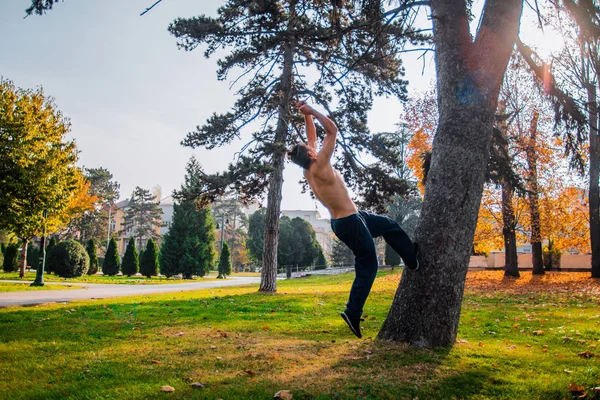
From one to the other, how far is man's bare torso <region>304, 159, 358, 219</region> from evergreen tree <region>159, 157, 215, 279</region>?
1223 inches

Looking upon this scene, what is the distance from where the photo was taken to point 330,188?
462 centimetres

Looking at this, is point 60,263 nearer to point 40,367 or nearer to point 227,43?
point 227,43

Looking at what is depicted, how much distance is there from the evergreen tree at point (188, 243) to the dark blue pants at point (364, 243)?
1221 inches

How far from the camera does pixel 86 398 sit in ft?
12.0

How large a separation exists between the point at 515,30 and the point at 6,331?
29.3ft

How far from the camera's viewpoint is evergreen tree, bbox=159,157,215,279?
3503cm

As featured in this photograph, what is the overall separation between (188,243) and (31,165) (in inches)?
755

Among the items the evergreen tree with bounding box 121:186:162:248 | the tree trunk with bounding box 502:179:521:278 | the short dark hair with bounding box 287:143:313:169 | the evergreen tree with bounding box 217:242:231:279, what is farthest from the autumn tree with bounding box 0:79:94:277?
the evergreen tree with bounding box 121:186:162:248

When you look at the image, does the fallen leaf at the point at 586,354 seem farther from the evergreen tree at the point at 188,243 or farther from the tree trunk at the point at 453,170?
the evergreen tree at the point at 188,243

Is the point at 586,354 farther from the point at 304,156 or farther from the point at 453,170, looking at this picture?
the point at 304,156

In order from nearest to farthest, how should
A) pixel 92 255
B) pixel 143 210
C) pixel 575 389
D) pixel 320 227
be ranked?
pixel 575 389 → pixel 92 255 → pixel 143 210 → pixel 320 227

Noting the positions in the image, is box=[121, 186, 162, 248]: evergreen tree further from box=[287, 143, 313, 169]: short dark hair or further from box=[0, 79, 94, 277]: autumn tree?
box=[287, 143, 313, 169]: short dark hair

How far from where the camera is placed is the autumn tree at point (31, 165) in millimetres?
15773

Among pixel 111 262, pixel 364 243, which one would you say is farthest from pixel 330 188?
pixel 111 262
